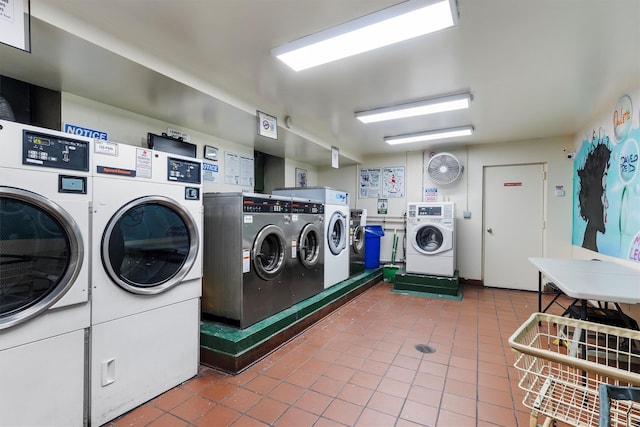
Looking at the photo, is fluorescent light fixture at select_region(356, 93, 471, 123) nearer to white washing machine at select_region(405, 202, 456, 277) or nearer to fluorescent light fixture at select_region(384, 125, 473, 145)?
fluorescent light fixture at select_region(384, 125, 473, 145)

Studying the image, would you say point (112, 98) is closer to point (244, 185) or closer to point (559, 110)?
point (244, 185)

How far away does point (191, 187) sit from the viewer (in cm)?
231

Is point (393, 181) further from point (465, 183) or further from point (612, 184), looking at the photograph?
point (612, 184)

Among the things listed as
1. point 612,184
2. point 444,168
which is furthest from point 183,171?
point 444,168

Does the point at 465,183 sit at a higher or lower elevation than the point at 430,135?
lower

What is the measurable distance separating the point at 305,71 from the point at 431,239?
3.73m

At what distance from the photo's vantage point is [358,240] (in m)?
5.15

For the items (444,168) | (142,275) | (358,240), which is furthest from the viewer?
(444,168)

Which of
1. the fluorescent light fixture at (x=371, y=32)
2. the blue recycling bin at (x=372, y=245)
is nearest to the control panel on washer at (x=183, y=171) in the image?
the fluorescent light fixture at (x=371, y=32)

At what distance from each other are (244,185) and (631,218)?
4.46 meters

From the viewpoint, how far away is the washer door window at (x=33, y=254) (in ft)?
4.75

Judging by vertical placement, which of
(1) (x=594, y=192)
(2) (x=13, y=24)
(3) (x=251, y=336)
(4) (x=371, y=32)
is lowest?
(3) (x=251, y=336)

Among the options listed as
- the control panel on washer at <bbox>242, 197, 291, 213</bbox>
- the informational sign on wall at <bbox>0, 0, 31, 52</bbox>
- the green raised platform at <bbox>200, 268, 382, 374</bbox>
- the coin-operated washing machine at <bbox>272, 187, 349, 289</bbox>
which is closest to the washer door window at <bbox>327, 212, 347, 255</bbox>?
the coin-operated washing machine at <bbox>272, 187, 349, 289</bbox>

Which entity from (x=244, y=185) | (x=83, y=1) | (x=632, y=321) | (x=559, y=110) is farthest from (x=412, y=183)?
(x=83, y=1)
